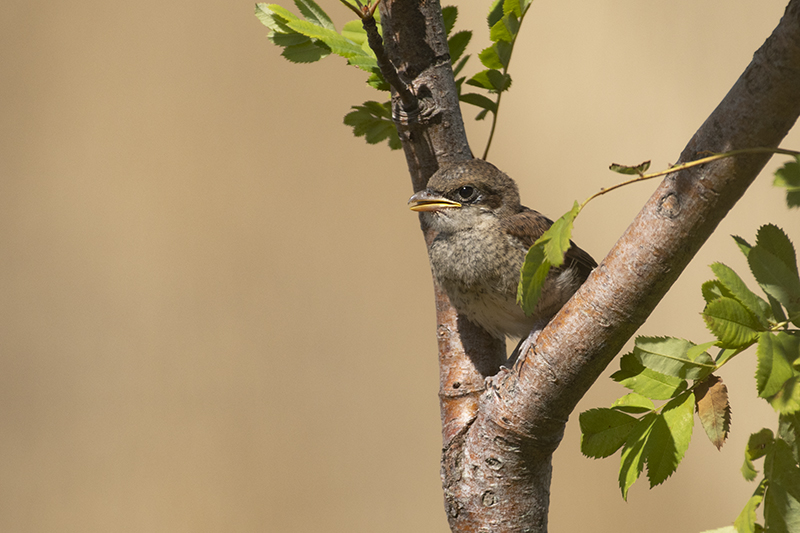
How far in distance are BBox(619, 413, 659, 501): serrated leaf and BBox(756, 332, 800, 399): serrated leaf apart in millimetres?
227

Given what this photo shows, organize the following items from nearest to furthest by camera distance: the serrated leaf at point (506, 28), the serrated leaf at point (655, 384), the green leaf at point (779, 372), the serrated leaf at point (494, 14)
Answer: the green leaf at point (779, 372) < the serrated leaf at point (655, 384) < the serrated leaf at point (506, 28) < the serrated leaf at point (494, 14)

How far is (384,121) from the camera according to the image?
65.1 inches

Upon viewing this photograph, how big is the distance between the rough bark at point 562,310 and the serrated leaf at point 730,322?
15 cm

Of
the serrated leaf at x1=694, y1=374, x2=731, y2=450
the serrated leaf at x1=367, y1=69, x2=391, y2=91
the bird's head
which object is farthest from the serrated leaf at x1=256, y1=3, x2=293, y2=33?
the serrated leaf at x1=694, y1=374, x2=731, y2=450

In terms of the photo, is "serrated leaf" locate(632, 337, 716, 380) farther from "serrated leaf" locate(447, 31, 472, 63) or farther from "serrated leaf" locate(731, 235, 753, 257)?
"serrated leaf" locate(447, 31, 472, 63)

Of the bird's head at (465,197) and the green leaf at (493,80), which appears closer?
the green leaf at (493,80)

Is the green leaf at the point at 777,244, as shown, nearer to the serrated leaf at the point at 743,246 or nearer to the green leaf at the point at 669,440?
the serrated leaf at the point at 743,246

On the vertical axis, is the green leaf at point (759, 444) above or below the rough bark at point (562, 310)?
below

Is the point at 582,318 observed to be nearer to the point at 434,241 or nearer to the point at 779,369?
the point at 779,369

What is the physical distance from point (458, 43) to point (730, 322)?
3.74ft

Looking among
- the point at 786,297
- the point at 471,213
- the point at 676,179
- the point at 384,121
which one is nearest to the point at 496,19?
the point at 384,121

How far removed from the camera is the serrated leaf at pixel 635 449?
92 cm

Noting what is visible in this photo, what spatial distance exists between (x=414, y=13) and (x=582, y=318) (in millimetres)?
860

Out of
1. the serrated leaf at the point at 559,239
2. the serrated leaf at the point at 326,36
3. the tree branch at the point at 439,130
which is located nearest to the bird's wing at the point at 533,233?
the tree branch at the point at 439,130
